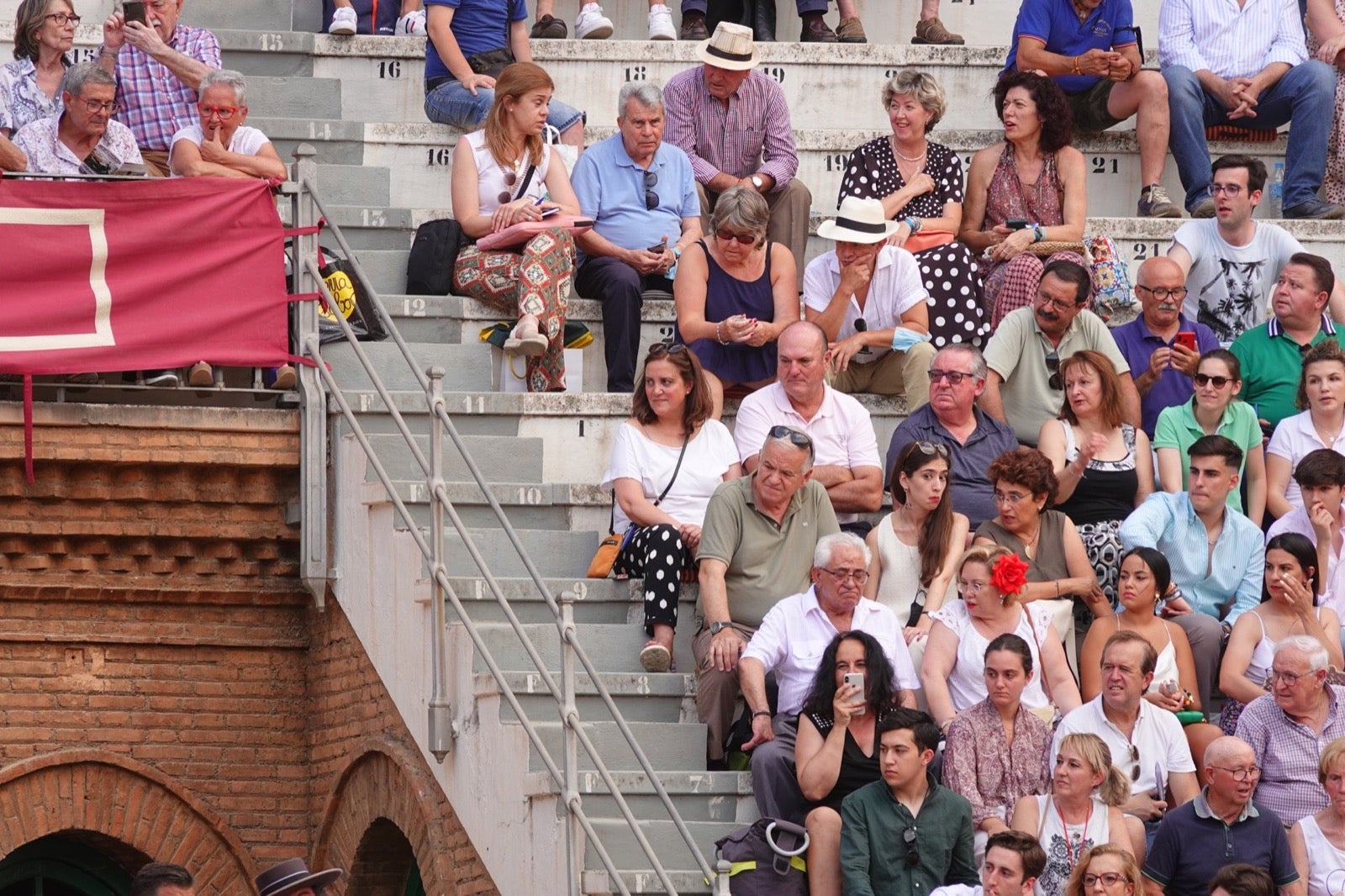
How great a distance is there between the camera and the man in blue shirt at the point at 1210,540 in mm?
10734

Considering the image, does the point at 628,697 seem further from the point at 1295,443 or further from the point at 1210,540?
the point at 1295,443

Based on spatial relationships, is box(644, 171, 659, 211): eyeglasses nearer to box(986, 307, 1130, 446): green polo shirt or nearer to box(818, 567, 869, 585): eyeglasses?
box(986, 307, 1130, 446): green polo shirt

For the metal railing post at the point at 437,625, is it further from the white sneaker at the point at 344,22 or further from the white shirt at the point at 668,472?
the white sneaker at the point at 344,22

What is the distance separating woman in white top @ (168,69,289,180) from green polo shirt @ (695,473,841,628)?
3.14 m

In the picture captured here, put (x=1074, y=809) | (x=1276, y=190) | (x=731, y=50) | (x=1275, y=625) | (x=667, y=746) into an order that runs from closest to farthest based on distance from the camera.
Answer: (x=1074, y=809), (x=667, y=746), (x=1275, y=625), (x=731, y=50), (x=1276, y=190)

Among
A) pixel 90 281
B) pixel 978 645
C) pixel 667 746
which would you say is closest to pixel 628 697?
pixel 667 746

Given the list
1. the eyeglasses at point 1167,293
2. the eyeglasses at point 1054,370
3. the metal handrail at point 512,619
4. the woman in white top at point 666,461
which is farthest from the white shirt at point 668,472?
the eyeglasses at point 1167,293

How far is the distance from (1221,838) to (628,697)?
8.36 ft

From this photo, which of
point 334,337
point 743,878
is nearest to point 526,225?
point 334,337

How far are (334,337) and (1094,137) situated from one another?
15.6 ft

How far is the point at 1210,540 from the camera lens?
10797mm

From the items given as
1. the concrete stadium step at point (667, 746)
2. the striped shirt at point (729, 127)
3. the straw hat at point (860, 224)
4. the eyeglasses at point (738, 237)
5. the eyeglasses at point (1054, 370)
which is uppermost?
the striped shirt at point (729, 127)

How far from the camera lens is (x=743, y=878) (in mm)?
9062

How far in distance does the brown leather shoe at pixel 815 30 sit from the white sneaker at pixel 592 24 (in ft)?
4.09
